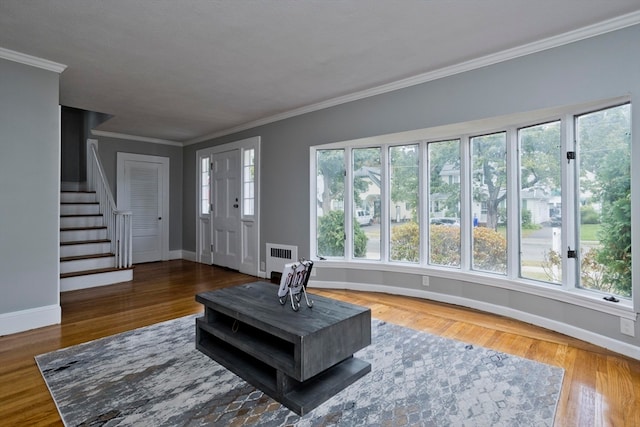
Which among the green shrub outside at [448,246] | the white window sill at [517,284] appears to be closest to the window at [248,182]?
the white window sill at [517,284]

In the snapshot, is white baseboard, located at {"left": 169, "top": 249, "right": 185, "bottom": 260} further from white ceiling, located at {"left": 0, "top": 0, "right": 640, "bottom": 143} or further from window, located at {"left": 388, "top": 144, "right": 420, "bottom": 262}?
window, located at {"left": 388, "top": 144, "right": 420, "bottom": 262}

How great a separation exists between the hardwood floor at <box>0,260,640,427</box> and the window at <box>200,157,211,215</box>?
184cm

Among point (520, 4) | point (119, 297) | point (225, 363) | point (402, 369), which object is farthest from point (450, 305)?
point (119, 297)

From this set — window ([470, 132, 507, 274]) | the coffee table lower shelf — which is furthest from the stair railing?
window ([470, 132, 507, 274])

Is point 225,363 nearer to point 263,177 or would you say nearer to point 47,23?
point 47,23

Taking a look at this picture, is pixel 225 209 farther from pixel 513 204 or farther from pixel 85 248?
pixel 513 204

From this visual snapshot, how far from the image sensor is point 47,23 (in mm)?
2471

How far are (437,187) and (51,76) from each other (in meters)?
4.11

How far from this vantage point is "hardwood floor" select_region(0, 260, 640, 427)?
186cm

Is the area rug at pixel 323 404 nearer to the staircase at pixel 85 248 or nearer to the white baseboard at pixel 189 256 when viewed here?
the staircase at pixel 85 248

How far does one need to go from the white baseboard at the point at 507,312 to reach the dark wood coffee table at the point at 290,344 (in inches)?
73.9

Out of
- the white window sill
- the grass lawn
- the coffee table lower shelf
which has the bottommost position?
the coffee table lower shelf

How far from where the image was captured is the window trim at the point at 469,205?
277 cm

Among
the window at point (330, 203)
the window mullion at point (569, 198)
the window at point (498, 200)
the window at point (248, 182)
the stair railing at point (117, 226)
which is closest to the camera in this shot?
the window at point (498, 200)
